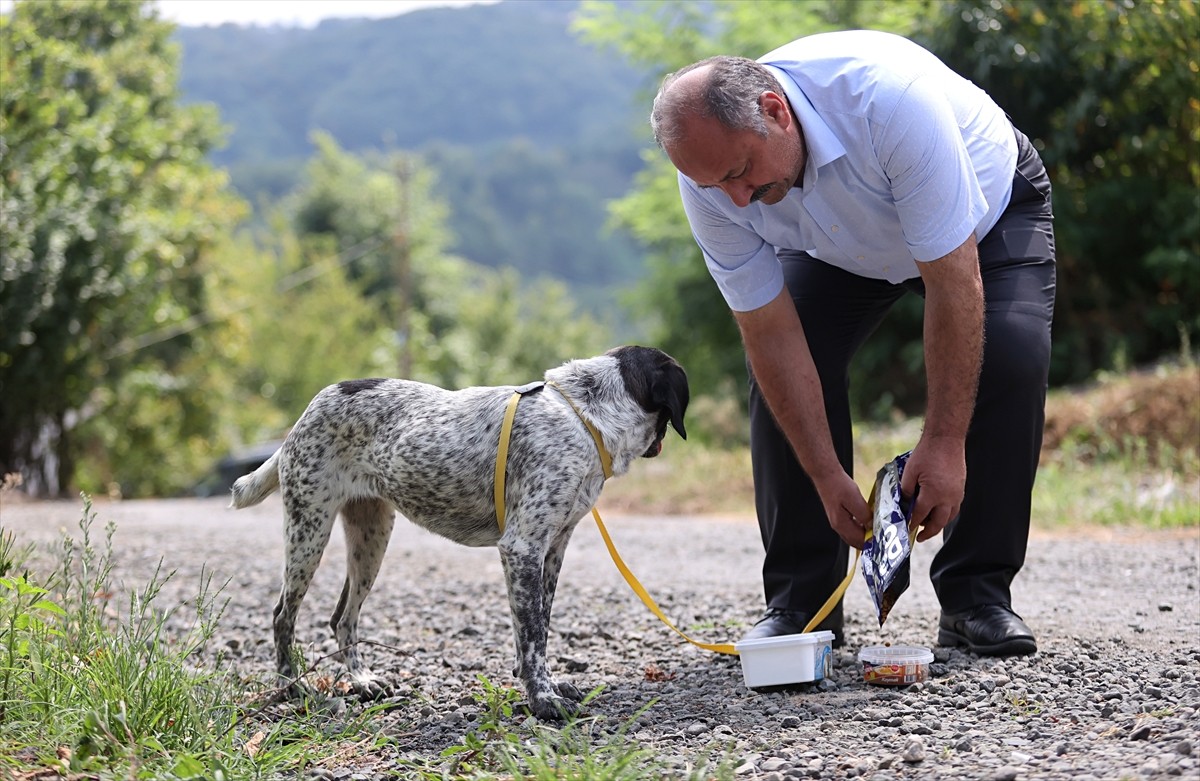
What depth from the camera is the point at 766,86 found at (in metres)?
3.72

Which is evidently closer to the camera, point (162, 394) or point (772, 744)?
point (772, 744)

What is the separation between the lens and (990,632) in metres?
4.30

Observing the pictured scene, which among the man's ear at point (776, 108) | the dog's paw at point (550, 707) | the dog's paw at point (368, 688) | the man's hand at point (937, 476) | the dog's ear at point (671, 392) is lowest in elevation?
the dog's paw at point (368, 688)

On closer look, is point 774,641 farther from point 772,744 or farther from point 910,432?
point 910,432

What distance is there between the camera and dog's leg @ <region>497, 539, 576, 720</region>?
4.06 meters

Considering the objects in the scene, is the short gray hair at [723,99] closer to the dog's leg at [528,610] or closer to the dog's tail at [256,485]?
the dog's leg at [528,610]

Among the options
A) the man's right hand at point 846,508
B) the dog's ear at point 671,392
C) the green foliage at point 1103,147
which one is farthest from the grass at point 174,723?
the green foliage at point 1103,147

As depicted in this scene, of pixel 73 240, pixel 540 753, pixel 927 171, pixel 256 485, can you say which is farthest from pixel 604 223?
pixel 540 753

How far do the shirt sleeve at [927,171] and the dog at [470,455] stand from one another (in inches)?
39.9

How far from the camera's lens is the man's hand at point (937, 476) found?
12.5 ft

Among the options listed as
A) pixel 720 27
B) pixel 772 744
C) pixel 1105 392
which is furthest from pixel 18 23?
pixel 772 744

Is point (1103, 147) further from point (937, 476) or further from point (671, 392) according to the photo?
point (937, 476)

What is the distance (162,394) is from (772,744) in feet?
87.2

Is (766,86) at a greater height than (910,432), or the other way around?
(766,86)
